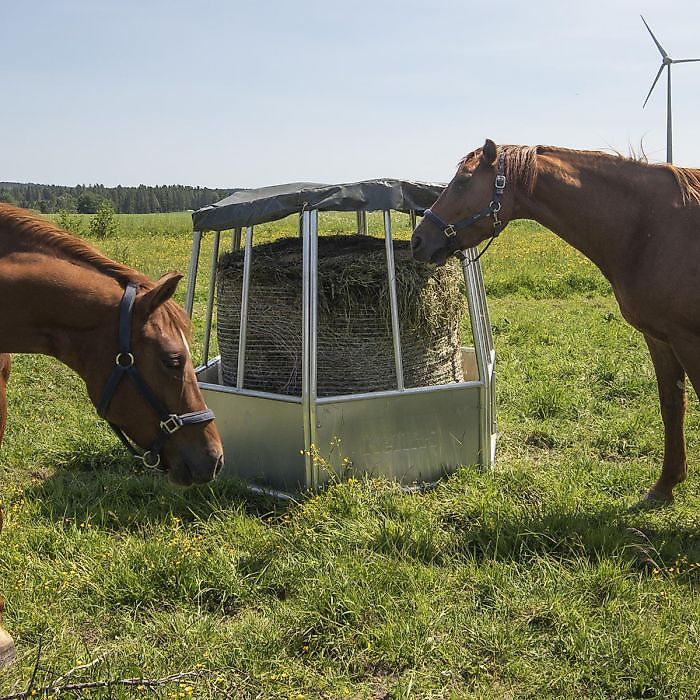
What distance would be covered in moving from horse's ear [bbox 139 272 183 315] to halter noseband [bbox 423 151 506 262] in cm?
226

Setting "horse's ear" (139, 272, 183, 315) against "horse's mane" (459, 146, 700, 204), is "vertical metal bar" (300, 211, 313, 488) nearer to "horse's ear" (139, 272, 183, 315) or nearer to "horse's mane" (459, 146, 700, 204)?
"horse's mane" (459, 146, 700, 204)

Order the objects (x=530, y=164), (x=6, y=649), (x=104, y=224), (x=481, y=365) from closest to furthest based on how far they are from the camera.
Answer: (x=6, y=649), (x=530, y=164), (x=481, y=365), (x=104, y=224)

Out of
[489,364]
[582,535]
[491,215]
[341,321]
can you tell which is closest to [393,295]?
[341,321]

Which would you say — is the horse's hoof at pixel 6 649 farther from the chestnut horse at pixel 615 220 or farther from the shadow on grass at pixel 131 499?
the chestnut horse at pixel 615 220

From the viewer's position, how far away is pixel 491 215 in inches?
163

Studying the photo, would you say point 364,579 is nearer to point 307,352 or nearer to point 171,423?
point 171,423

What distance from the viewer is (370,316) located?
484 cm

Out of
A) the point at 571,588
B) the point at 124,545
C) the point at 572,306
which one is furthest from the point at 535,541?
the point at 572,306

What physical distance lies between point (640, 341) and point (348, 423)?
5.33 metres

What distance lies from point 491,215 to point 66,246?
8.69 ft

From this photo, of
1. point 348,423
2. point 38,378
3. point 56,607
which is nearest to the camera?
point 56,607

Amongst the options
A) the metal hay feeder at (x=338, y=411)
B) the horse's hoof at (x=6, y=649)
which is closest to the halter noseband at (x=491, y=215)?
the metal hay feeder at (x=338, y=411)

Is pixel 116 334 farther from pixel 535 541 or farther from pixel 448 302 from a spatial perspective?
pixel 448 302

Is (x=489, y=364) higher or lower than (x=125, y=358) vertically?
lower
